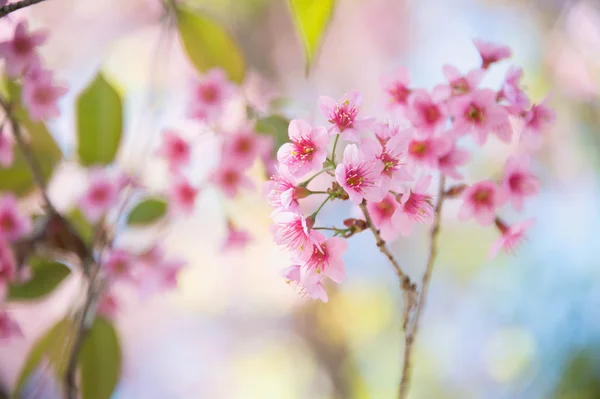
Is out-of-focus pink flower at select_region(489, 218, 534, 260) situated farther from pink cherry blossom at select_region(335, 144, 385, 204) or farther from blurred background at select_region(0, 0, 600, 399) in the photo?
blurred background at select_region(0, 0, 600, 399)

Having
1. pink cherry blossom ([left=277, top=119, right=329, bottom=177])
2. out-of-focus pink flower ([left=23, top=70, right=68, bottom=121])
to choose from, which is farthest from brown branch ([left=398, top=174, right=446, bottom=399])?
out-of-focus pink flower ([left=23, top=70, right=68, bottom=121])

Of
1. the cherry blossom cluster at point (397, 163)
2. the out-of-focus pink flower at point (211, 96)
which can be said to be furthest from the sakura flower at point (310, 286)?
the out-of-focus pink flower at point (211, 96)

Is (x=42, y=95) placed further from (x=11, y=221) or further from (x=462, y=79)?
(x=462, y=79)

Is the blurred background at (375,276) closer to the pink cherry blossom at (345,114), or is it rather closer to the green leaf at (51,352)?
the green leaf at (51,352)

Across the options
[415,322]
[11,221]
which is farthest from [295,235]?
[11,221]

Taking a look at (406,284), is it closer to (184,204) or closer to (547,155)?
(184,204)
